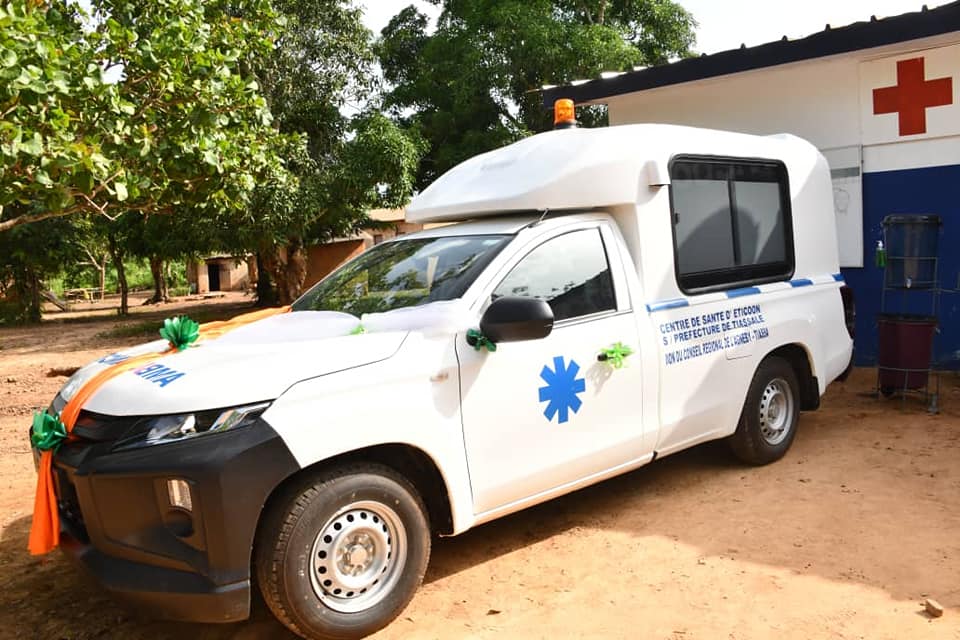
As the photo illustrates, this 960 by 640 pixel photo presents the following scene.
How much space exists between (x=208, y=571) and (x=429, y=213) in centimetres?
259

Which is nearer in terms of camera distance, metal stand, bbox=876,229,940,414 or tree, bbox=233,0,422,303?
metal stand, bbox=876,229,940,414

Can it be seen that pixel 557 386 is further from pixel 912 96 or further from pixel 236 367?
pixel 912 96

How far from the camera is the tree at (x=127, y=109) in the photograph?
614cm

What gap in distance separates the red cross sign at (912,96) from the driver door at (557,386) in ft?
15.1

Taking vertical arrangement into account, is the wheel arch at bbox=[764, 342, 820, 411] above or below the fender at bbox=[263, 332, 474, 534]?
below

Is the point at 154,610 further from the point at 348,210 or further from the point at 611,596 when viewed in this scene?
the point at 348,210

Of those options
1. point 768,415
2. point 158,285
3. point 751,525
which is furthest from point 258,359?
point 158,285

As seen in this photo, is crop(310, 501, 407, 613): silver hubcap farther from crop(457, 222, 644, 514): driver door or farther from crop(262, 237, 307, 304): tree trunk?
crop(262, 237, 307, 304): tree trunk

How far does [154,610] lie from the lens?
9.95ft

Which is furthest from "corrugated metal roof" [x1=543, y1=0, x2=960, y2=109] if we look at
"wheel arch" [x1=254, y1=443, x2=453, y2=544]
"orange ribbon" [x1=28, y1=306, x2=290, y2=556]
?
"orange ribbon" [x1=28, y1=306, x2=290, y2=556]

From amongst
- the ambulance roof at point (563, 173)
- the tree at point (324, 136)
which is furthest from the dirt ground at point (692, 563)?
the tree at point (324, 136)

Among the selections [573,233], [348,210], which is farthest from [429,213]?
[348,210]

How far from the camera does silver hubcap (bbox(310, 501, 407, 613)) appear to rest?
10.6 ft

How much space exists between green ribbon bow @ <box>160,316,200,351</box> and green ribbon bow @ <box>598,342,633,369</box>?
2025 millimetres
